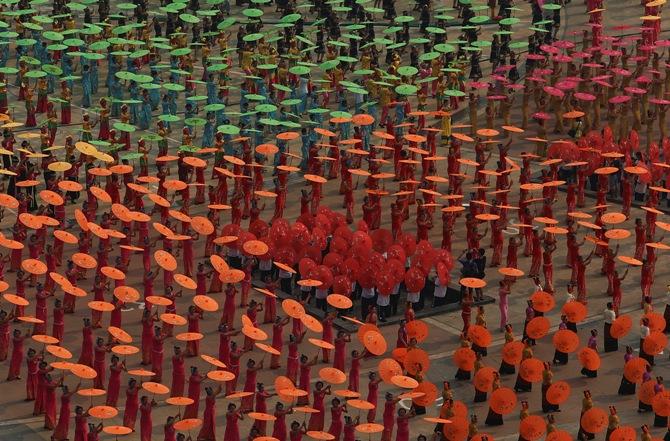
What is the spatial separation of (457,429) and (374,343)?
12.5 ft

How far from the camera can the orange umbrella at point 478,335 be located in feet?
171

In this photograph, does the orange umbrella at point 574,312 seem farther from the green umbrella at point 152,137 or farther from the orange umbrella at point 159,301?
the green umbrella at point 152,137

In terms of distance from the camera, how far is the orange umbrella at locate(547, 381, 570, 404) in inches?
1941

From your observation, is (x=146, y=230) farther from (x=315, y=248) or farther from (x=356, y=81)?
(x=356, y=81)

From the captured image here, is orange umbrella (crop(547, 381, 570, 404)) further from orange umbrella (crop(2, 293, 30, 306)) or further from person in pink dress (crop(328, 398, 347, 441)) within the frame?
orange umbrella (crop(2, 293, 30, 306))

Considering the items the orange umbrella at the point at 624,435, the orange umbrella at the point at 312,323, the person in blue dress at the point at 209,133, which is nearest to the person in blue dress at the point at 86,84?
the person in blue dress at the point at 209,133

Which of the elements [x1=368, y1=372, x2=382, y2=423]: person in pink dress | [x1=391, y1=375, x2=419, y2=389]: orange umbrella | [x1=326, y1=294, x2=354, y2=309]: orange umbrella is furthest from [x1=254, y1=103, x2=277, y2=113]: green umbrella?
[x1=391, y1=375, x2=419, y2=389]: orange umbrella

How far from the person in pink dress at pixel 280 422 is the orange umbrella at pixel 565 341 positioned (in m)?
7.82

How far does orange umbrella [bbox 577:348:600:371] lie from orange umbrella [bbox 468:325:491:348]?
2319mm

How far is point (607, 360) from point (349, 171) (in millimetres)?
11769

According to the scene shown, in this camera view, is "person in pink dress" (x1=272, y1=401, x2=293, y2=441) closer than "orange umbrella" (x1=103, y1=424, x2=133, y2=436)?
No

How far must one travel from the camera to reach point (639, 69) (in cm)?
7094

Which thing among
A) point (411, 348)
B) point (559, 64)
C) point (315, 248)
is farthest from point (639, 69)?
point (411, 348)

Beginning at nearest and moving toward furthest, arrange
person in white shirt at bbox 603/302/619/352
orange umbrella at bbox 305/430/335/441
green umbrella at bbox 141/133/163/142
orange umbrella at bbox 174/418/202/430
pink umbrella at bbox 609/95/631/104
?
orange umbrella at bbox 305/430/335/441
orange umbrella at bbox 174/418/202/430
person in white shirt at bbox 603/302/619/352
green umbrella at bbox 141/133/163/142
pink umbrella at bbox 609/95/631/104
